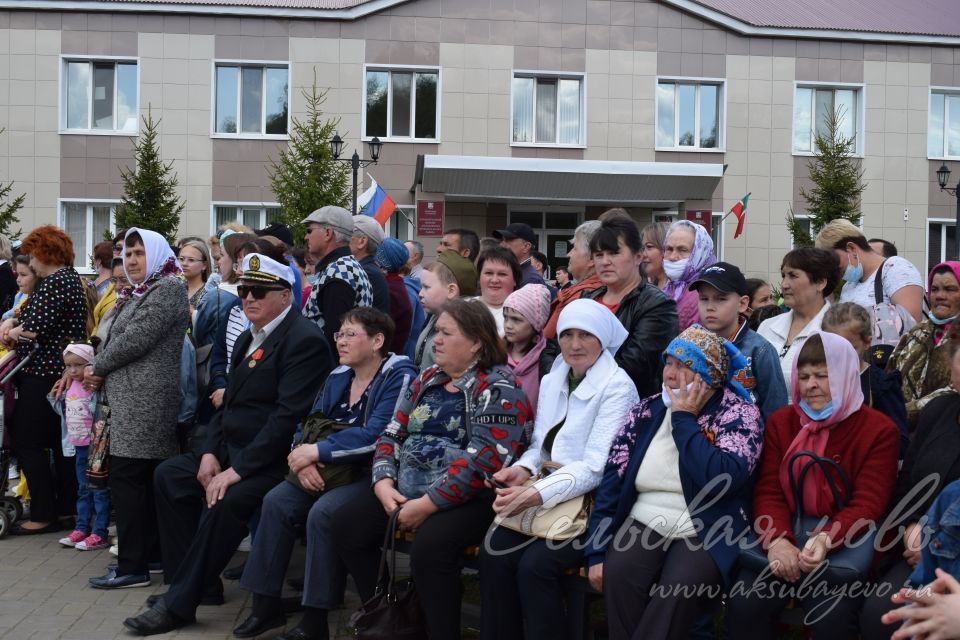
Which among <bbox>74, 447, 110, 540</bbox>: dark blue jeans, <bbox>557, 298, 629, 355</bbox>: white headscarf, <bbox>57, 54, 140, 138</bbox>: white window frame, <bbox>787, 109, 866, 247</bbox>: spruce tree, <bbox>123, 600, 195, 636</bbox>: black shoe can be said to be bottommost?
<bbox>123, 600, 195, 636</bbox>: black shoe

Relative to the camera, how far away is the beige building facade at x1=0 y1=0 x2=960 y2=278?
23.6 metres

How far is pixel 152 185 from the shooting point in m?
22.3

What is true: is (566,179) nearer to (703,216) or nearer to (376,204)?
(703,216)

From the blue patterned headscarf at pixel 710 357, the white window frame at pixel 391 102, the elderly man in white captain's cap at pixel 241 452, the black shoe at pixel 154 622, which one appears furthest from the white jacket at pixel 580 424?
the white window frame at pixel 391 102

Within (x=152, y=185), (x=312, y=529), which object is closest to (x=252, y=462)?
(x=312, y=529)

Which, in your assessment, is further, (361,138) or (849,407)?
(361,138)

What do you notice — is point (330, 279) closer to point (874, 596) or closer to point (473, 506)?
point (473, 506)

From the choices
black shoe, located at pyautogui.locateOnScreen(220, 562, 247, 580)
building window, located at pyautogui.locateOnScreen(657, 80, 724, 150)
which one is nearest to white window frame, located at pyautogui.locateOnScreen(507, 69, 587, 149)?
building window, located at pyautogui.locateOnScreen(657, 80, 724, 150)

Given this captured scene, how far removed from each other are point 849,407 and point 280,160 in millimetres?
21379

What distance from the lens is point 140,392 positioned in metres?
6.57

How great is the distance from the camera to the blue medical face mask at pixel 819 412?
4375 millimetres

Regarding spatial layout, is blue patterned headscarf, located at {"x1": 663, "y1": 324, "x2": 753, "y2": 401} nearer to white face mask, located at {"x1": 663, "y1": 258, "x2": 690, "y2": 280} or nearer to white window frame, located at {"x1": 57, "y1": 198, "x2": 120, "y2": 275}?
white face mask, located at {"x1": 663, "y1": 258, "x2": 690, "y2": 280}

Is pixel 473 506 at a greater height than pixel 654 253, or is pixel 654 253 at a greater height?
pixel 654 253

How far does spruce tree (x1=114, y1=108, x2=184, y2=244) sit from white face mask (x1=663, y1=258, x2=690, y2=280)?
17.5 metres
